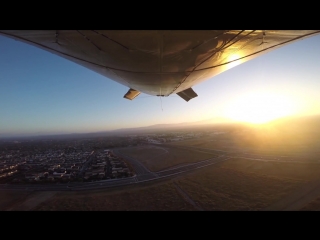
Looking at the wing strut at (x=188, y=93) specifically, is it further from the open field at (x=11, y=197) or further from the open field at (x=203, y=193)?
the open field at (x=11, y=197)

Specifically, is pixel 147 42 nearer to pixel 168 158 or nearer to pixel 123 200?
pixel 123 200

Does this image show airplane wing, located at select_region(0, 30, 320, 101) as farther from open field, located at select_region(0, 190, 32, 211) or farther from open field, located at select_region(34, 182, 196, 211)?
open field, located at select_region(0, 190, 32, 211)

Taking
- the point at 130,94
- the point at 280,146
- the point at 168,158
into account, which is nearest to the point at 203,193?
the point at 130,94

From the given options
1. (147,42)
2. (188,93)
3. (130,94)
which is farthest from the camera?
(188,93)

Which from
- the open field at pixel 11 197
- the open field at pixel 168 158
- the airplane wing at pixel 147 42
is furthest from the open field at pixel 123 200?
the airplane wing at pixel 147 42

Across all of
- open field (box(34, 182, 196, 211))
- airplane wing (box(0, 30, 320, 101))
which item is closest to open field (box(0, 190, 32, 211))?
open field (box(34, 182, 196, 211))

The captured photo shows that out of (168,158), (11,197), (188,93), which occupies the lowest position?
(11,197)
